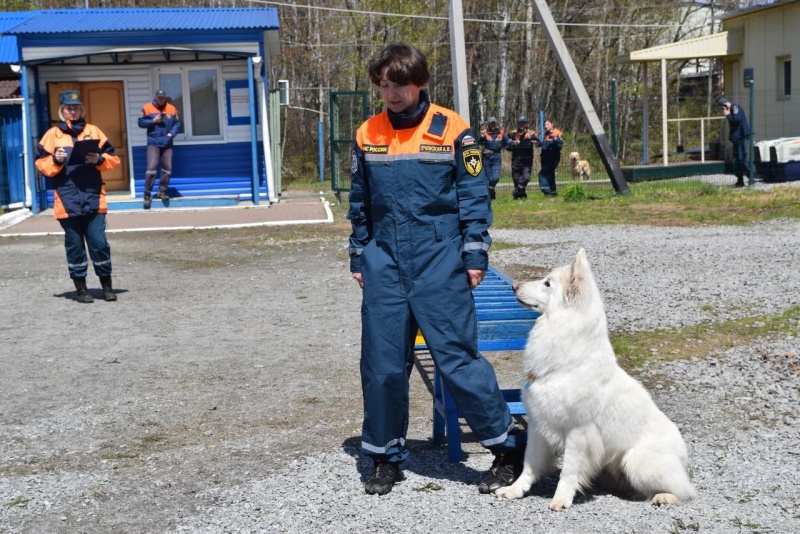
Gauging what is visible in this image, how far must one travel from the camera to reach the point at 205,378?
692cm

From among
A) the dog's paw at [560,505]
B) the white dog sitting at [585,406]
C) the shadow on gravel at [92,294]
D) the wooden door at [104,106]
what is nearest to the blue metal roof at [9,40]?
the wooden door at [104,106]

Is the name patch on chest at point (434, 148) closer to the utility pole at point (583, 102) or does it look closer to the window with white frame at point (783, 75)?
the utility pole at point (583, 102)

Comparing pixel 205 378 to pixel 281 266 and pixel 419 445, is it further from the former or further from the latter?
pixel 281 266

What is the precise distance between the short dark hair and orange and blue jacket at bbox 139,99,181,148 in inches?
630

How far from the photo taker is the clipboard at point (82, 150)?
9.62 metres

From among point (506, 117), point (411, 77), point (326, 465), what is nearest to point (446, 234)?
point (411, 77)

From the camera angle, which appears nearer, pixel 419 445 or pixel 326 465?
pixel 326 465

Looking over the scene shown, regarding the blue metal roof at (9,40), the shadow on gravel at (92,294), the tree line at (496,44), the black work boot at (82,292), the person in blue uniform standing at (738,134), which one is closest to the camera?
the black work boot at (82,292)

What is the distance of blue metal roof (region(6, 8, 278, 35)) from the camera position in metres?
19.7

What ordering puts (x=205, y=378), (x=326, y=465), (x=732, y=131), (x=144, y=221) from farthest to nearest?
(x=732, y=131)
(x=144, y=221)
(x=205, y=378)
(x=326, y=465)

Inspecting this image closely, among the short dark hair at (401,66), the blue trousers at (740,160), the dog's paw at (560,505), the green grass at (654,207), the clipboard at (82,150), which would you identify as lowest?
the dog's paw at (560,505)

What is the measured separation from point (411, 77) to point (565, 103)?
33.8 m

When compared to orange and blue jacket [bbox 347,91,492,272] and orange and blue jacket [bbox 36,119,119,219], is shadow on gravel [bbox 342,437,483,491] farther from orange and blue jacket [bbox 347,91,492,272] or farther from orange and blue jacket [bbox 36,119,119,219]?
orange and blue jacket [bbox 36,119,119,219]

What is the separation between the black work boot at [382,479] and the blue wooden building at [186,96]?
16320 mm
